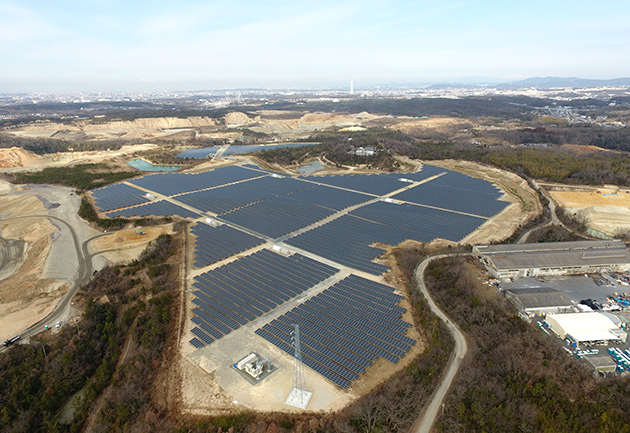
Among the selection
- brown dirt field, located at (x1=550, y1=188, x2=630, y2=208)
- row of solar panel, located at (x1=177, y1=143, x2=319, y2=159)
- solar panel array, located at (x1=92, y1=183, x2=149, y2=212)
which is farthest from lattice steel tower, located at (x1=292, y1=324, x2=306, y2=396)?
row of solar panel, located at (x1=177, y1=143, x2=319, y2=159)

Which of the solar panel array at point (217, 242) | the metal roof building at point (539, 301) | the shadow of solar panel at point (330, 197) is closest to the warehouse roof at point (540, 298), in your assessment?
the metal roof building at point (539, 301)

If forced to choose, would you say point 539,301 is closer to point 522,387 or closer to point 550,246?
point 522,387

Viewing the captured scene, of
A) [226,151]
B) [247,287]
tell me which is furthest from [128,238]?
[226,151]

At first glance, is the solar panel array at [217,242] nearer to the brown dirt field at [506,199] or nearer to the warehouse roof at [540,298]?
the brown dirt field at [506,199]

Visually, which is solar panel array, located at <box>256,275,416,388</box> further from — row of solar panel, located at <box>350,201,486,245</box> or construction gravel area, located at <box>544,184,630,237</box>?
construction gravel area, located at <box>544,184,630,237</box>

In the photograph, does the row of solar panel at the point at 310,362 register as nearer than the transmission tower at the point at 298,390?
No

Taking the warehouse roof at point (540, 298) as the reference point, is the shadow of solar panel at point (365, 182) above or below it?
below
